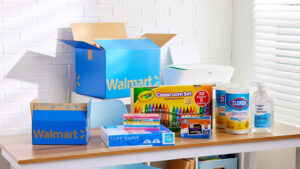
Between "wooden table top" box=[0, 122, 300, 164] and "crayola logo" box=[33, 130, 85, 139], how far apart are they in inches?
1.6

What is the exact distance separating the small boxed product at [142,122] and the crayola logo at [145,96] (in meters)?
0.12

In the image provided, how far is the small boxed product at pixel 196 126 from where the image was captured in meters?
2.03

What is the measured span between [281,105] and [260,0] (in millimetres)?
833

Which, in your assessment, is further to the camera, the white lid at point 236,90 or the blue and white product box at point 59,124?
the white lid at point 236,90

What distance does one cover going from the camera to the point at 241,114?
6.70 feet

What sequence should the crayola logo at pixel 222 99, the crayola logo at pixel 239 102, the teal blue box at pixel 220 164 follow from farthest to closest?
the teal blue box at pixel 220 164 < the crayola logo at pixel 222 99 < the crayola logo at pixel 239 102

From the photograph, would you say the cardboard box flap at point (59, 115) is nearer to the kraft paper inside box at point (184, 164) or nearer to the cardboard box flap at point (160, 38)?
the cardboard box flap at point (160, 38)

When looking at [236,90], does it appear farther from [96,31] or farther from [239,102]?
[96,31]

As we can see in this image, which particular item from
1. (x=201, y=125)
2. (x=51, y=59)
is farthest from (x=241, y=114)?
(x=51, y=59)

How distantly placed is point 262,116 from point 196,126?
12.6 inches

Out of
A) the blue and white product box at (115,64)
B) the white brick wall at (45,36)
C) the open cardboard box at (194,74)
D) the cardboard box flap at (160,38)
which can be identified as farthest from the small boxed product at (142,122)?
the white brick wall at (45,36)

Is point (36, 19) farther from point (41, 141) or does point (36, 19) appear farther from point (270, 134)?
point (270, 134)

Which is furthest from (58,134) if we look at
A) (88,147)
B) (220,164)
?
(220,164)

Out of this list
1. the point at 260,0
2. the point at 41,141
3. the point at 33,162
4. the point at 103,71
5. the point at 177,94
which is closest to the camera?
the point at 33,162
